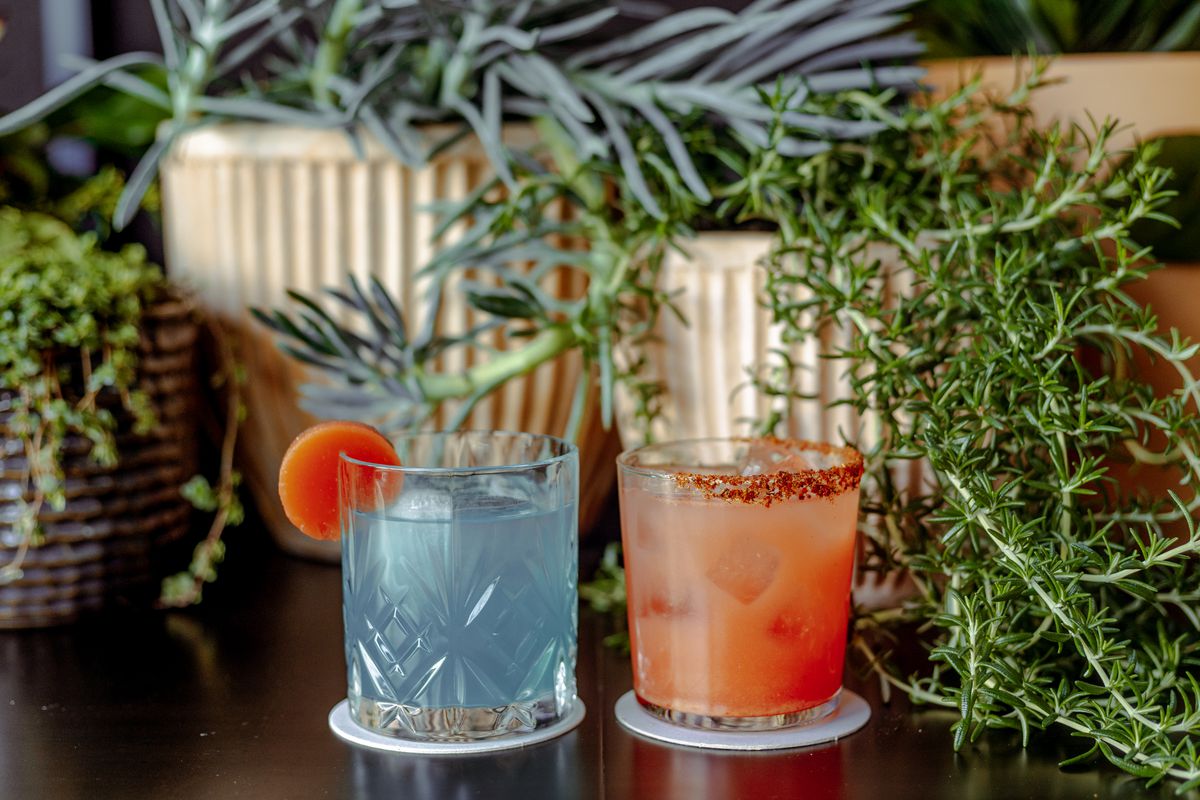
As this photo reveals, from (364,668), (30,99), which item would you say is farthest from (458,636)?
(30,99)

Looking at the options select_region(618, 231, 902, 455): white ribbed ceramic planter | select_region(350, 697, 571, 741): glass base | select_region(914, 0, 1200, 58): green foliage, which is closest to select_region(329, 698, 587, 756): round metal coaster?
select_region(350, 697, 571, 741): glass base

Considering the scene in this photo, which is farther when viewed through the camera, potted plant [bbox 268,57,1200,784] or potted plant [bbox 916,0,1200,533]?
potted plant [bbox 916,0,1200,533]

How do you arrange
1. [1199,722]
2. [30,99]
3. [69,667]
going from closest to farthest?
1. [1199,722]
2. [69,667]
3. [30,99]

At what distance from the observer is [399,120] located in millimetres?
771

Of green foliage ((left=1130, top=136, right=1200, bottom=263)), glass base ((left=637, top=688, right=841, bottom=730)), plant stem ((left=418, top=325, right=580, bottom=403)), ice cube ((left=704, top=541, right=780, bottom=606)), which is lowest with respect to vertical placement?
glass base ((left=637, top=688, right=841, bottom=730))

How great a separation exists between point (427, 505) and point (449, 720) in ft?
0.31

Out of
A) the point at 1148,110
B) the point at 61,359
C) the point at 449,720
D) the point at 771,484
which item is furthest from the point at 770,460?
the point at 61,359

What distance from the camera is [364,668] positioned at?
57cm

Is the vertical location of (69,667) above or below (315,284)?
below

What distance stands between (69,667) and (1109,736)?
20.0 inches

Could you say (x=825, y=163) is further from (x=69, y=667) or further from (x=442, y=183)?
(x=69, y=667)

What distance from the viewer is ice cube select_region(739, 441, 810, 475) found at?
594 mm

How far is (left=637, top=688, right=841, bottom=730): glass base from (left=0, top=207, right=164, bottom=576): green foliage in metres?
0.36

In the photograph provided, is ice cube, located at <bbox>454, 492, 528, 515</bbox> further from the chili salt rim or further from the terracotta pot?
the terracotta pot
